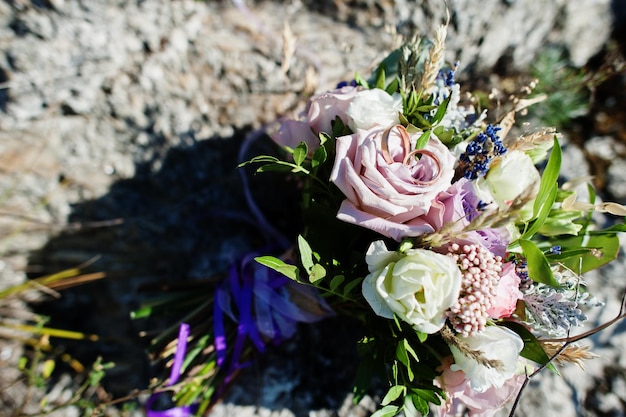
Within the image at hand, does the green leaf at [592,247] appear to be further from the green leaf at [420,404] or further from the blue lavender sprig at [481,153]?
the green leaf at [420,404]

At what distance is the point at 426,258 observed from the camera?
2.71ft

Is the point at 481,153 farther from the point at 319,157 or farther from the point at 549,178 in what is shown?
the point at 319,157

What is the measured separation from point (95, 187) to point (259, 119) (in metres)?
0.58

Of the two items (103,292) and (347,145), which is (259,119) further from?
(103,292)

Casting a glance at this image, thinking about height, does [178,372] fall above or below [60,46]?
below

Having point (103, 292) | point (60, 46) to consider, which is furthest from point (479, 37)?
point (103, 292)

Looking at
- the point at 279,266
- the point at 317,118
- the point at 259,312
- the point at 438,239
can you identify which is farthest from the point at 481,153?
the point at 259,312

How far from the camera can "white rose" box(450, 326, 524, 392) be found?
2.82 feet

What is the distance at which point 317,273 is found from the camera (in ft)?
3.03

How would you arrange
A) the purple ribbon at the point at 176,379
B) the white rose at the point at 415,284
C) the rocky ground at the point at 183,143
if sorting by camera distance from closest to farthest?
the white rose at the point at 415,284, the purple ribbon at the point at 176,379, the rocky ground at the point at 183,143

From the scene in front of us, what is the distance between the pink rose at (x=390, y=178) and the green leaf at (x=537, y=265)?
7.6 inches

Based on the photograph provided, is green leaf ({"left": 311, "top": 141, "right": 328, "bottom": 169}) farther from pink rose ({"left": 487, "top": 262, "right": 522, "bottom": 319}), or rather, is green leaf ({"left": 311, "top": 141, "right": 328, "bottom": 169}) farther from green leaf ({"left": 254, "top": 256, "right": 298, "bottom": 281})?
pink rose ({"left": 487, "top": 262, "right": 522, "bottom": 319})


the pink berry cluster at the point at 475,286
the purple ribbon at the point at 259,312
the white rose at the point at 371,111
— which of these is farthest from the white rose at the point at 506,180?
the purple ribbon at the point at 259,312

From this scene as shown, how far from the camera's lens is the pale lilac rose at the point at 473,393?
97 centimetres
